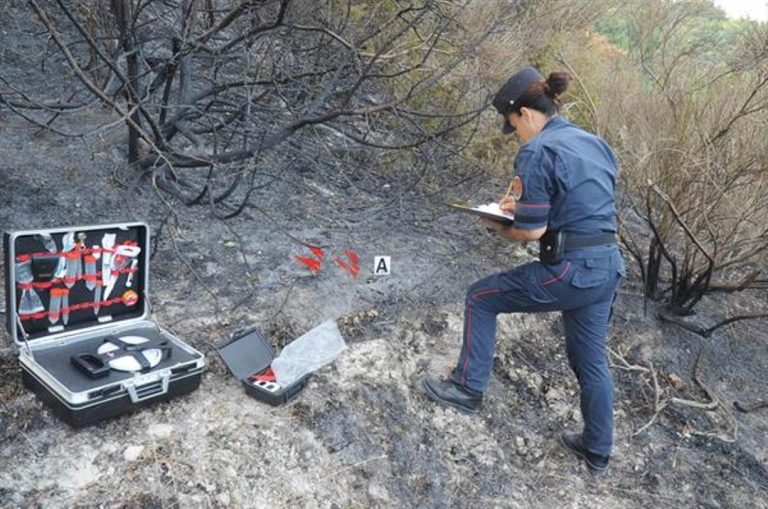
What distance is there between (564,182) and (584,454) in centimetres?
160

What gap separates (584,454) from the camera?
374 cm

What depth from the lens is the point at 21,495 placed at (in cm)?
261

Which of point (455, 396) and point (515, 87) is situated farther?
point (455, 396)

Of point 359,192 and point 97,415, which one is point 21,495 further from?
point 359,192

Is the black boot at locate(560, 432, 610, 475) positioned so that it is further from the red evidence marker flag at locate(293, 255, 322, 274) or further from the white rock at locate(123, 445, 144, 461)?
the white rock at locate(123, 445, 144, 461)

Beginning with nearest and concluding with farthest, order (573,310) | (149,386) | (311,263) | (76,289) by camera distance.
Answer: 1. (149,386)
2. (76,289)
3. (573,310)
4. (311,263)

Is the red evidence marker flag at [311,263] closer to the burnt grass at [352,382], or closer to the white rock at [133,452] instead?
the burnt grass at [352,382]

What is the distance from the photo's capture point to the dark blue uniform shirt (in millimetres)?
→ 3090

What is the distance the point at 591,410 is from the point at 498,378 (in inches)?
35.1

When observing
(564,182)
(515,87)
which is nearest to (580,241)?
(564,182)

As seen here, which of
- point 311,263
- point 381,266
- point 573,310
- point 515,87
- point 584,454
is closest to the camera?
point 515,87

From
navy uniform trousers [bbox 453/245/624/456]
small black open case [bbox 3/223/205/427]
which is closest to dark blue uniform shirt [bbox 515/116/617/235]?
navy uniform trousers [bbox 453/245/624/456]

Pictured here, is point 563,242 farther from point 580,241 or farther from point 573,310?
point 573,310

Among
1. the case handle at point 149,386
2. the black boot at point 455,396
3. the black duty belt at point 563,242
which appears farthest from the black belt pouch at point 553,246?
the case handle at point 149,386
